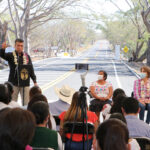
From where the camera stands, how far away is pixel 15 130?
96.9 inches

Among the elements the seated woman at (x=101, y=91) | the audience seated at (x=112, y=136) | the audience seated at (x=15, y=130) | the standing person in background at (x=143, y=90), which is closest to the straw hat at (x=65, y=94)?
the seated woman at (x=101, y=91)

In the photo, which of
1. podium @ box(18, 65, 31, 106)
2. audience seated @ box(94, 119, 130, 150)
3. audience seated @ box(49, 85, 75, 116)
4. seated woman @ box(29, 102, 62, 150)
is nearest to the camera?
audience seated @ box(94, 119, 130, 150)

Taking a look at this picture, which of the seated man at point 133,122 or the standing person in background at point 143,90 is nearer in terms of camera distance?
the seated man at point 133,122

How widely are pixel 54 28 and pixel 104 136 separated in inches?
2841

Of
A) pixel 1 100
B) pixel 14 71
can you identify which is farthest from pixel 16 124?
pixel 14 71

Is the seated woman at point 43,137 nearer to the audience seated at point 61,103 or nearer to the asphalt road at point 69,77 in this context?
the asphalt road at point 69,77

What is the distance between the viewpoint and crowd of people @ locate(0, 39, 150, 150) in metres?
2.53

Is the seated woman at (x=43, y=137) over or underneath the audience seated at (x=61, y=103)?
over

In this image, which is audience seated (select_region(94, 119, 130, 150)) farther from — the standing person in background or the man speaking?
the standing person in background

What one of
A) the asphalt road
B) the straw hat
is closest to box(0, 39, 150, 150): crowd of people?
the straw hat

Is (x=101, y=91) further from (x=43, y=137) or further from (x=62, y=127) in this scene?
(x=43, y=137)

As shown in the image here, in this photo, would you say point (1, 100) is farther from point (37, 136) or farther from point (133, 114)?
point (133, 114)

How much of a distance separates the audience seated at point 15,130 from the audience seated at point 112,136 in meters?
0.60

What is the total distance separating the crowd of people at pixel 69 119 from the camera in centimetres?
253
